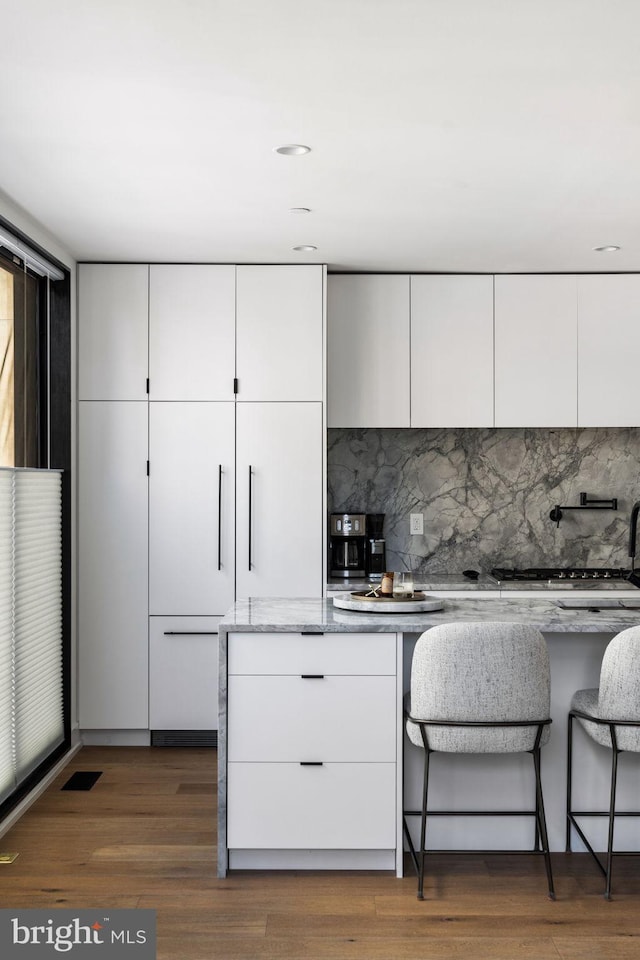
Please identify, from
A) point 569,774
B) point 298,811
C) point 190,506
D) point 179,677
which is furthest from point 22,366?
point 569,774

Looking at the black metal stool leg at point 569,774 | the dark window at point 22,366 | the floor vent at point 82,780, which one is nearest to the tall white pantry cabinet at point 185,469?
the dark window at point 22,366

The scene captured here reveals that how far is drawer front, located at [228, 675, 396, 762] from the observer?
312cm

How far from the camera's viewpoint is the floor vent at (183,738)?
475 cm

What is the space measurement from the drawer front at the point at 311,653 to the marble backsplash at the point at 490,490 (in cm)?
216

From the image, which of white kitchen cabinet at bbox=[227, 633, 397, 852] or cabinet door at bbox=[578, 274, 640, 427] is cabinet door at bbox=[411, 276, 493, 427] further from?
white kitchen cabinet at bbox=[227, 633, 397, 852]

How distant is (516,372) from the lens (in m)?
4.94

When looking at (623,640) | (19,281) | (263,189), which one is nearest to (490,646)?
(623,640)

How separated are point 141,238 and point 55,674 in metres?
2.11

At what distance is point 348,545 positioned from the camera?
495cm

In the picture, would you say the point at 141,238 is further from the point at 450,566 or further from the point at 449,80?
the point at 450,566

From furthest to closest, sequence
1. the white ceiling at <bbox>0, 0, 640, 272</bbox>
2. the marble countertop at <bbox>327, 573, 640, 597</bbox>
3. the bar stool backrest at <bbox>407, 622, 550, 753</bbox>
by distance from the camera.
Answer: the marble countertop at <bbox>327, 573, 640, 597</bbox> → the bar stool backrest at <bbox>407, 622, 550, 753</bbox> → the white ceiling at <bbox>0, 0, 640, 272</bbox>

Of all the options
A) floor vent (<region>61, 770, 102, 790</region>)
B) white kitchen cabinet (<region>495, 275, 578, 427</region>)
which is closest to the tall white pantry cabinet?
floor vent (<region>61, 770, 102, 790</region>)

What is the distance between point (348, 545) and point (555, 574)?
3.72 feet

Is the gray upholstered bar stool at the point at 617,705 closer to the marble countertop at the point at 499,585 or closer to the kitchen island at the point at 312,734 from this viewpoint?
the kitchen island at the point at 312,734
